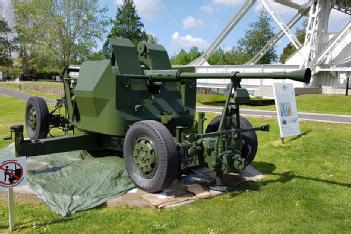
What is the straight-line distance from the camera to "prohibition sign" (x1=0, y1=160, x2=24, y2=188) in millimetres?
4977

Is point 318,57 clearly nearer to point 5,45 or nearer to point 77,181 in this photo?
point 77,181

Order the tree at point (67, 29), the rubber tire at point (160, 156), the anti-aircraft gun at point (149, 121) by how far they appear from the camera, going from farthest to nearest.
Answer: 1. the tree at point (67, 29)
2. the anti-aircraft gun at point (149, 121)
3. the rubber tire at point (160, 156)

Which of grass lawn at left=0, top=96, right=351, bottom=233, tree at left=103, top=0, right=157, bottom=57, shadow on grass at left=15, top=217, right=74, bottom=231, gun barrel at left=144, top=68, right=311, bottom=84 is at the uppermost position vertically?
tree at left=103, top=0, right=157, bottom=57

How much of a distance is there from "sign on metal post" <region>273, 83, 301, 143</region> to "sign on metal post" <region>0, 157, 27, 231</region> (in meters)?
6.44

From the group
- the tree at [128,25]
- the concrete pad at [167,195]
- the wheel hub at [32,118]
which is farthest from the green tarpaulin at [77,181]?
the tree at [128,25]

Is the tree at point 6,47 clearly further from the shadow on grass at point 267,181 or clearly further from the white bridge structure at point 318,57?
the shadow on grass at point 267,181

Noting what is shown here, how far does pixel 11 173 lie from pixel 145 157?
5.91 ft

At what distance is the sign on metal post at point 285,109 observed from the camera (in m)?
10.2

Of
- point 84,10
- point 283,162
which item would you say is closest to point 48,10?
point 84,10

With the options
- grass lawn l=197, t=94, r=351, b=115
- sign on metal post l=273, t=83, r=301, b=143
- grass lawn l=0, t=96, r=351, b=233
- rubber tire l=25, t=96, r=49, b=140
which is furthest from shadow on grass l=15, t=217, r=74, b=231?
grass lawn l=197, t=94, r=351, b=115

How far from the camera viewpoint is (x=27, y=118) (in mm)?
9648

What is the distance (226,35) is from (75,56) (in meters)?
14.7

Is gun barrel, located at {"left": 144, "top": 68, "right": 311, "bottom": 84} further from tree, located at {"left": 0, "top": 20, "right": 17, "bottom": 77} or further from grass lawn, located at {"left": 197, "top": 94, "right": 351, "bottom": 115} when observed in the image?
tree, located at {"left": 0, "top": 20, "right": 17, "bottom": 77}

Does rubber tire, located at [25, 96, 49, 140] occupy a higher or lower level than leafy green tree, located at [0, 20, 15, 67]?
lower
